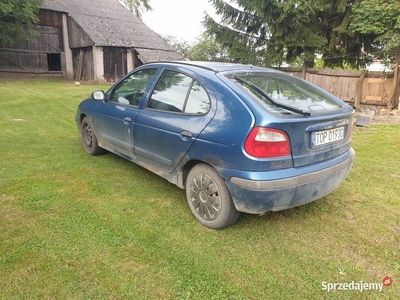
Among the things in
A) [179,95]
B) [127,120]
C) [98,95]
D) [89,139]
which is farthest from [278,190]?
[89,139]

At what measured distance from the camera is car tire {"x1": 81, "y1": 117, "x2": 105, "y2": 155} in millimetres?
4781

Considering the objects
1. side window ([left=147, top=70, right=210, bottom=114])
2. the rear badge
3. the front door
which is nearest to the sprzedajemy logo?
the rear badge

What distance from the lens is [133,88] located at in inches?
155

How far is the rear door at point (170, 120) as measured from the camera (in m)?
2.88

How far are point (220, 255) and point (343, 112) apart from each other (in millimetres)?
1828

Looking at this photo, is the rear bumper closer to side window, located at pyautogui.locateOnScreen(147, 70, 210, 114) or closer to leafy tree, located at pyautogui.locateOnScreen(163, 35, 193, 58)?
side window, located at pyautogui.locateOnScreen(147, 70, 210, 114)

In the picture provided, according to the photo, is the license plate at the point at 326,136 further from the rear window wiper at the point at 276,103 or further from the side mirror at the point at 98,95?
the side mirror at the point at 98,95

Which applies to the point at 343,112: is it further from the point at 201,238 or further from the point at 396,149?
the point at 396,149

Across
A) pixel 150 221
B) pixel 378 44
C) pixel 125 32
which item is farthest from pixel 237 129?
pixel 125 32

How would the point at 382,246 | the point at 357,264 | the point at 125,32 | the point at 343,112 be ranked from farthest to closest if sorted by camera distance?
the point at 125,32
the point at 343,112
the point at 382,246
the point at 357,264

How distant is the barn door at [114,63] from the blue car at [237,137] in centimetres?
1981

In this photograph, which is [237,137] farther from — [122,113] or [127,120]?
[122,113]

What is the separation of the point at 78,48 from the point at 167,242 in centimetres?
2353

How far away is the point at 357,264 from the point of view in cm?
241
